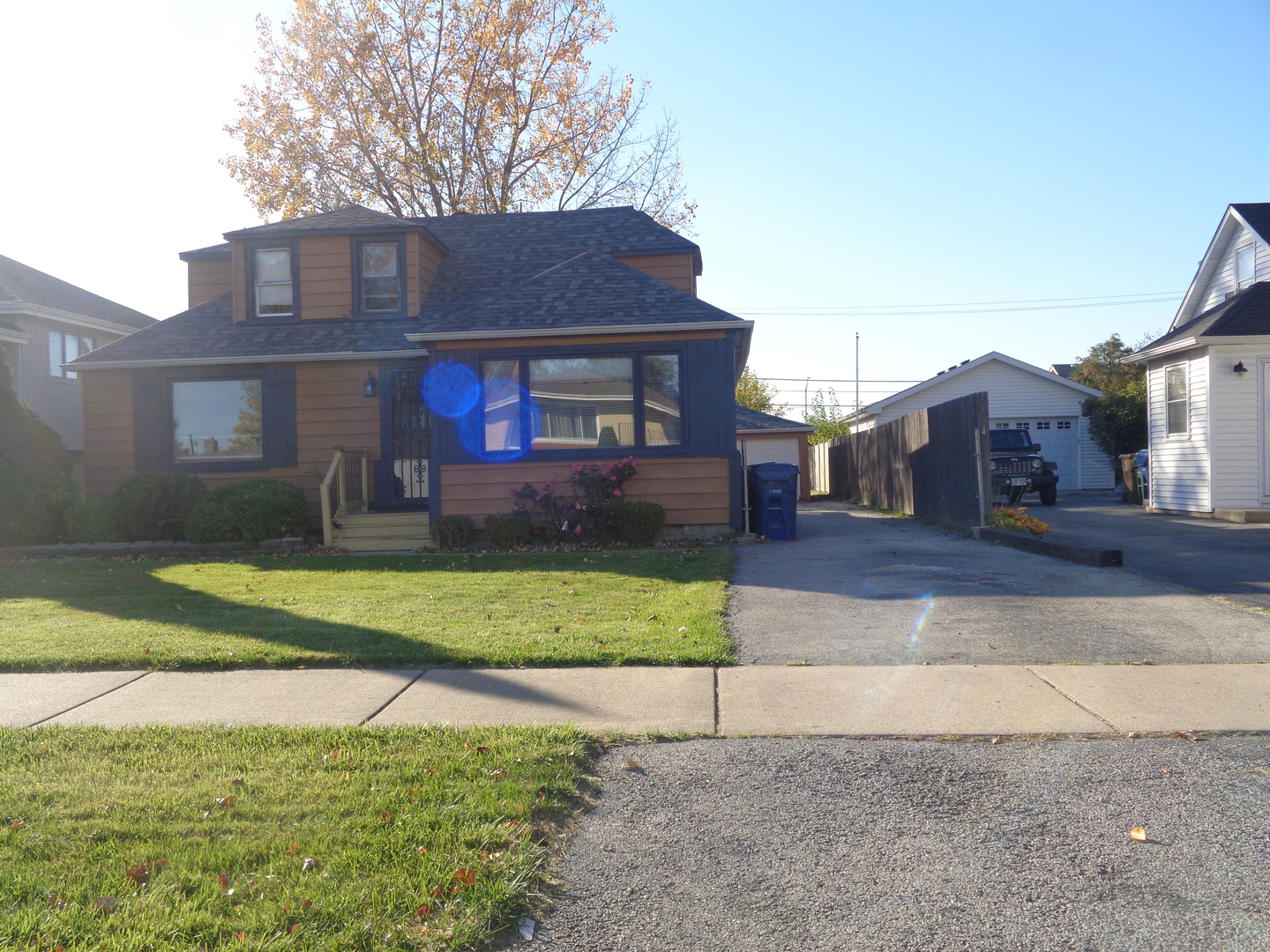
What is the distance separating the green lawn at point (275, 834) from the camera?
2.79m

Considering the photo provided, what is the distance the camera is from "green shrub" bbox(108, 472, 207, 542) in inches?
553

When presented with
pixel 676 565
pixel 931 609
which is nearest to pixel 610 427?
pixel 676 565

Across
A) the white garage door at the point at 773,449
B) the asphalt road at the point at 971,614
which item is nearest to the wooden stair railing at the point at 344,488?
the asphalt road at the point at 971,614

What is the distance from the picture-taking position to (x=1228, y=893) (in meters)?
2.96

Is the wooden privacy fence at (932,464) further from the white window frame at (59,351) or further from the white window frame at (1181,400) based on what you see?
the white window frame at (59,351)

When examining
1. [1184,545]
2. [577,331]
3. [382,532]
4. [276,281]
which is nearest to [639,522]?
[577,331]

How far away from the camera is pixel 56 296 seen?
22.9 metres

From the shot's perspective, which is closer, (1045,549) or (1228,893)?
(1228,893)

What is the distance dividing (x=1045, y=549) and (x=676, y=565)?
4.28m

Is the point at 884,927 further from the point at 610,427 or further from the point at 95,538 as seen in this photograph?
the point at 95,538

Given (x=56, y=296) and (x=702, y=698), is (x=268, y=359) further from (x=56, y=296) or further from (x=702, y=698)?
(x=702, y=698)

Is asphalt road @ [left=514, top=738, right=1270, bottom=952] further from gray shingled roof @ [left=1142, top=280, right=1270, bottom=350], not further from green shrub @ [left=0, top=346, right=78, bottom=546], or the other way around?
gray shingled roof @ [left=1142, top=280, right=1270, bottom=350]

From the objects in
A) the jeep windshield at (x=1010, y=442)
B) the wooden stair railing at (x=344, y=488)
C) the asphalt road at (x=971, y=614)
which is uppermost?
the jeep windshield at (x=1010, y=442)

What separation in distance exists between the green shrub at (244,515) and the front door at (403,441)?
1.93 meters
